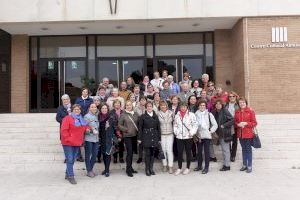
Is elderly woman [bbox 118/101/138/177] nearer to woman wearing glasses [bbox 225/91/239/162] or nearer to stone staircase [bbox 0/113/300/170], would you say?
stone staircase [bbox 0/113/300/170]

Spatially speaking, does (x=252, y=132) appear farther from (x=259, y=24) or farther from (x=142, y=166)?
(x=259, y=24)

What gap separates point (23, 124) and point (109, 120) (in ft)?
14.3

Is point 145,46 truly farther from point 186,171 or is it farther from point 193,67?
point 186,171

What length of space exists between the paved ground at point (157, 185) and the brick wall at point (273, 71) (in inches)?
211

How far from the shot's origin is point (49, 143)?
35.4ft

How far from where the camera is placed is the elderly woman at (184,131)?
28.9 ft

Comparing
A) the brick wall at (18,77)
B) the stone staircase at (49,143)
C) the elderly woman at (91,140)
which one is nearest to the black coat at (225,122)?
the stone staircase at (49,143)

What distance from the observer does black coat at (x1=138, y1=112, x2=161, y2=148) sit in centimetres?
867

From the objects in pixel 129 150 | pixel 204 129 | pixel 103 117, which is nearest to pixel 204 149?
pixel 204 129

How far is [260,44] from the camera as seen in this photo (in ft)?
47.5

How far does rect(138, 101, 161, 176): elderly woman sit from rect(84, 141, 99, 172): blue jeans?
96cm

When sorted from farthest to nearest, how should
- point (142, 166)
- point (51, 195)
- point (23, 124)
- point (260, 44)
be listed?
point (260, 44), point (23, 124), point (142, 166), point (51, 195)

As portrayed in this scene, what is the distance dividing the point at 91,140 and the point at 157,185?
1.77 meters

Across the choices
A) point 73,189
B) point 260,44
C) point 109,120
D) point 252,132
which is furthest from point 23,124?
point 260,44
